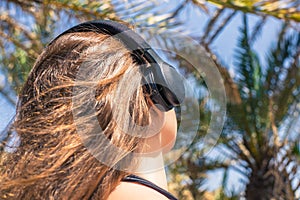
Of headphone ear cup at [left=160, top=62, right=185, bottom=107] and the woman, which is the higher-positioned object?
headphone ear cup at [left=160, top=62, right=185, bottom=107]

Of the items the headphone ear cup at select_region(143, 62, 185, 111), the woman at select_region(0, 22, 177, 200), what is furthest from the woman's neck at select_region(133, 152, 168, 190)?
the headphone ear cup at select_region(143, 62, 185, 111)

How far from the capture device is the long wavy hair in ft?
3.88

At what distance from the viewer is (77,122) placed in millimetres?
1215

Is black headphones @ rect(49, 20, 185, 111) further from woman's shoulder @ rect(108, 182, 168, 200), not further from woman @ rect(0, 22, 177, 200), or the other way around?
woman's shoulder @ rect(108, 182, 168, 200)

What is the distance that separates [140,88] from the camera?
1242 millimetres

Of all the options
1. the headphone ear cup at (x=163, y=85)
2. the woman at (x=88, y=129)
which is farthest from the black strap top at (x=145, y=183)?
the headphone ear cup at (x=163, y=85)

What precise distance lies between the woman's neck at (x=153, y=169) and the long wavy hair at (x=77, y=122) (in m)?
0.04

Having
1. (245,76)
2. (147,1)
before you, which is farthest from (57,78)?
(245,76)

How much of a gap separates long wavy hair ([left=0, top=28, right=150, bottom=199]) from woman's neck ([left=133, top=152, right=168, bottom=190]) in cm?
4

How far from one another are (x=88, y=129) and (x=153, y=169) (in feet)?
0.57

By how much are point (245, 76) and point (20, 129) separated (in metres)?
4.15

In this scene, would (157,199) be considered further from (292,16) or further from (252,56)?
(252,56)

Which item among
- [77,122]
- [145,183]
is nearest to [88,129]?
[77,122]

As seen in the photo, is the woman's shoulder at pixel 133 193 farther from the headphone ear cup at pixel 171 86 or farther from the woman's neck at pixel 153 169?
the headphone ear cup at pixel 171 86
